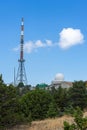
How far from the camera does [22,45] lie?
246 feet

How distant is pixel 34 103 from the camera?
3241cm

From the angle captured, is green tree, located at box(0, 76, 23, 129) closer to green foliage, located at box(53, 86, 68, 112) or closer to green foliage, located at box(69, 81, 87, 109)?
green foliage, located at box(53, 86, 68, 112)

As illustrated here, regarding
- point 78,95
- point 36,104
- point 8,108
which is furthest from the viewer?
point 78,95

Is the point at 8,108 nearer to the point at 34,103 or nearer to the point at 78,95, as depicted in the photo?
the point at 34,103

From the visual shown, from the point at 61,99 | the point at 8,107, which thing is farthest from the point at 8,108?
the point at 61,99

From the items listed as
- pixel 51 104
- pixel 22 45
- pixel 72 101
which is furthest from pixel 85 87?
pixel 22 45

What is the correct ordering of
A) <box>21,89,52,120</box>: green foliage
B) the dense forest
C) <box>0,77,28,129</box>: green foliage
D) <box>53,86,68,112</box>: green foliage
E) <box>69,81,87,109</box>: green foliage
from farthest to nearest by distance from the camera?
1. <box>69,81,87,109</box>: green foliage
2. <box>53,86,68,112</box>: green foliage
3. <box>21,89,52,120</box>: green foliage
4. the dense forest
5. <box>0,77,28,129</box>: green foliage

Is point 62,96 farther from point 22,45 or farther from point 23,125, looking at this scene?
point 22,45

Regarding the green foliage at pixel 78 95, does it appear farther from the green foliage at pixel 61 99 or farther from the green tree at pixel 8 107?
the green tree at pixel 8 107

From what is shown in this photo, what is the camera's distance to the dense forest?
968 inches

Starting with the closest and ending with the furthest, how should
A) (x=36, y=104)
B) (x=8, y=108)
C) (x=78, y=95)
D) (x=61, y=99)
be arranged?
(x=8, y=108)
(x=36, y=104)
(x=61, y=99)
(x=78, y=95)

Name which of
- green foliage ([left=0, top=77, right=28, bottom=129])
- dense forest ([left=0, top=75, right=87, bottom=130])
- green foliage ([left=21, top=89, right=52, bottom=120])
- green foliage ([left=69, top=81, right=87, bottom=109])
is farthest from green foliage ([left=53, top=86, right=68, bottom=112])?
green foliage ([left=0, top=77, right=28, bottom=129])

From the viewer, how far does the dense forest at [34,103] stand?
24.6 metres

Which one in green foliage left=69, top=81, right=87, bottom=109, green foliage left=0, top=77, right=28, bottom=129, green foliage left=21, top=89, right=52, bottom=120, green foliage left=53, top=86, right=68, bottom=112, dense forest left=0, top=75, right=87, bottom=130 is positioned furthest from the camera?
green foliage left=69, top=81, right=87, bottom=109
